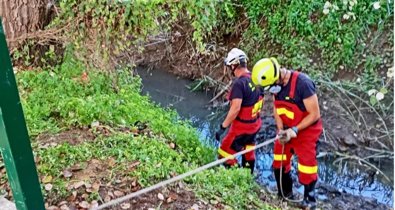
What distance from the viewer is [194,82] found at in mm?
8812

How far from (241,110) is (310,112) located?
0.93 metres

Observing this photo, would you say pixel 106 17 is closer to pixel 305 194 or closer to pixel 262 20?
pixel 305 194

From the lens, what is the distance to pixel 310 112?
454 centimetres

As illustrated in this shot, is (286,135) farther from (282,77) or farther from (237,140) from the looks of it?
(237,140)

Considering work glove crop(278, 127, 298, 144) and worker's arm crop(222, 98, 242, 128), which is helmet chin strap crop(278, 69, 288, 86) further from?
worker's arm crop(222, 98, 242, 128)

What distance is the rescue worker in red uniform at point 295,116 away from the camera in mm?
4488

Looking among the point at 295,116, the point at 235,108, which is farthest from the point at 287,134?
the point at 235,108

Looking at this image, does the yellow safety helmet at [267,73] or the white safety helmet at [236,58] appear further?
the white safety helmet at [236,58]

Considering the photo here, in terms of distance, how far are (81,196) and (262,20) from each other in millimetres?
5863

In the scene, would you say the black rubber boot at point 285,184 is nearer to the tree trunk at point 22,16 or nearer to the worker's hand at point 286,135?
the worker's hand at point 286,135

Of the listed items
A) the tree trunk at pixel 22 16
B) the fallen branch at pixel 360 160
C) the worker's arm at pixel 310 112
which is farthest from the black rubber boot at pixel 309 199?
the tree trunk at pixel 22 16

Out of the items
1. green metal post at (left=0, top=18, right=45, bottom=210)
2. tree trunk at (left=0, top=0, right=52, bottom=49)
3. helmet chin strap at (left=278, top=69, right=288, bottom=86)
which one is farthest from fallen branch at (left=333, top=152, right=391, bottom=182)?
green metal post at (left=0, top=18, right=45, bottom=210)

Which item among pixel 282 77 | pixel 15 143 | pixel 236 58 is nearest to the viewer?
pixel 15 143

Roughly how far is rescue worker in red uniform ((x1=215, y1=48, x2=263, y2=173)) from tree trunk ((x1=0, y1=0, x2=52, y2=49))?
7.49 ft
